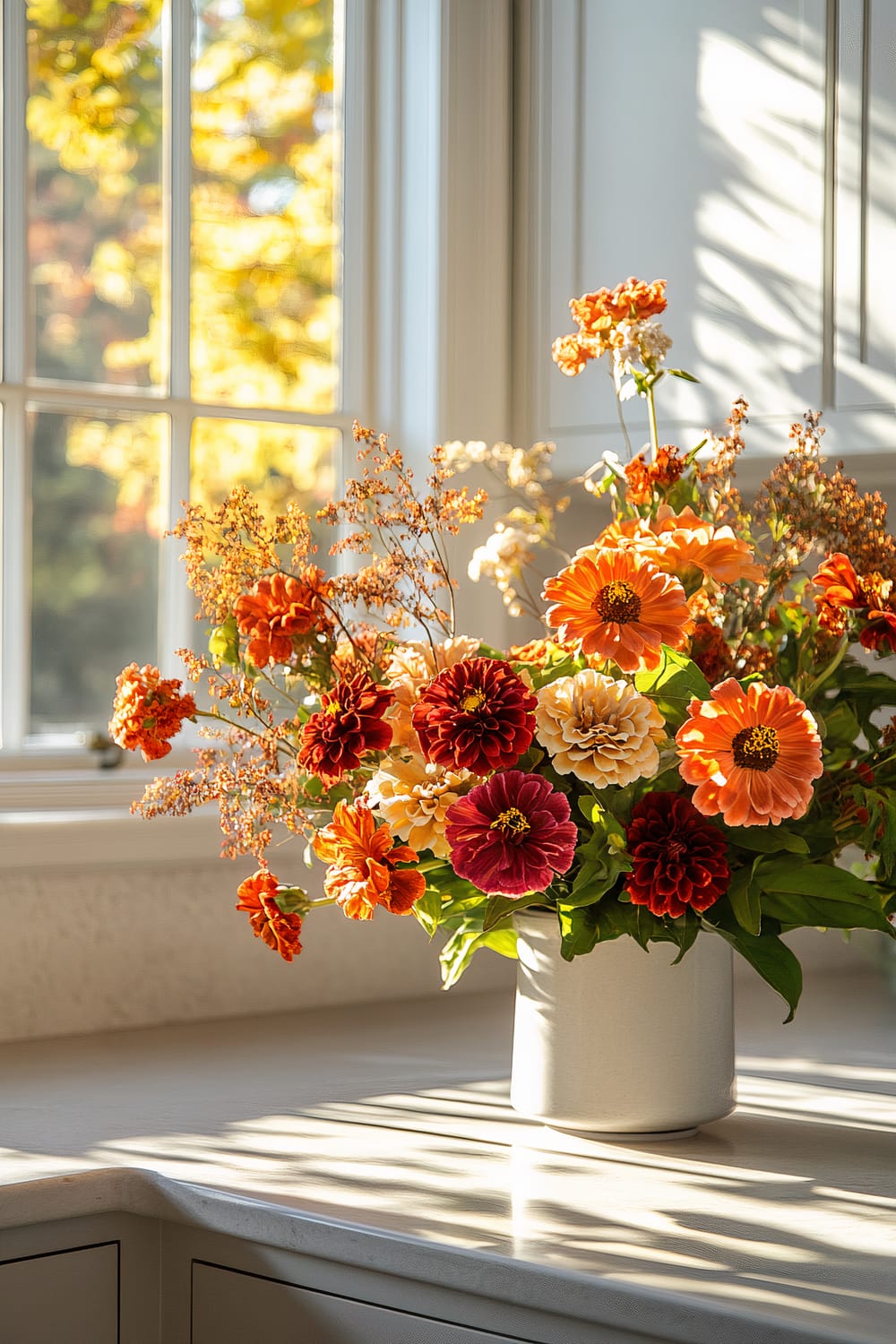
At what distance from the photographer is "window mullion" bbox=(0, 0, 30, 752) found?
188 centimetres

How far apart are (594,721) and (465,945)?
0.98 feet

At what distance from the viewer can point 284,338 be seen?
211cm

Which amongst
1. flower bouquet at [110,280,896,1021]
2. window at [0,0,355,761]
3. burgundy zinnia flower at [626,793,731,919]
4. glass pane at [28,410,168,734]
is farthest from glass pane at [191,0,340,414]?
burgundy zinnia flower at [626,793,731,919]

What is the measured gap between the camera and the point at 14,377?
189 centimetres

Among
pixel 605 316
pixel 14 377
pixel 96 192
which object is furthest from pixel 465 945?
pixel 96 192

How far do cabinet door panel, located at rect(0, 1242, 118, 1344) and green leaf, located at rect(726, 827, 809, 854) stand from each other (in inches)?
21.7

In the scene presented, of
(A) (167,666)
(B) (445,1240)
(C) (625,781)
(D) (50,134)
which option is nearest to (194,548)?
(C) (625,781)

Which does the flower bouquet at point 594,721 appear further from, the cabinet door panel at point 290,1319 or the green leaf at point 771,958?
the cabinet door panel at point 290,1319

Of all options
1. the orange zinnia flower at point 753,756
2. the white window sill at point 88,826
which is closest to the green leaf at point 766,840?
the orange zinnia flower at point 753,756

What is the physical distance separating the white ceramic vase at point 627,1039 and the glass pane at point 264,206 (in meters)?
1.01

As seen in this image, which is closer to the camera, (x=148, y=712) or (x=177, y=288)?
(x=148, y=712)

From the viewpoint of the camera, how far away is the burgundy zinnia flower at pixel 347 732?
1110 millimetres

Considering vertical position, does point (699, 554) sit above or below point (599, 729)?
above

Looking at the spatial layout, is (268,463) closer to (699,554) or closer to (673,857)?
(699,554)
